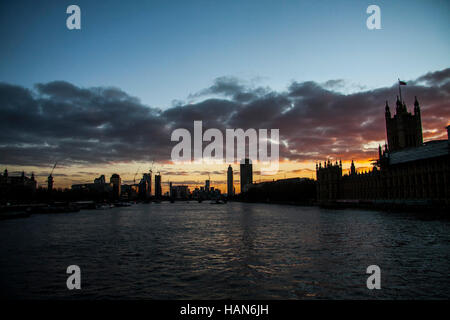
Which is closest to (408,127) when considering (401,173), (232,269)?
(401,173)

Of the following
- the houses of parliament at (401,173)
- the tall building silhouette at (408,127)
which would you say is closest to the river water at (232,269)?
the houses of parliament at (401,173)

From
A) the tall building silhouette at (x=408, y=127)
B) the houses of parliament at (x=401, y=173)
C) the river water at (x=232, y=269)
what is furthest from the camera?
the tall building silhouette at (x=408, y=127)

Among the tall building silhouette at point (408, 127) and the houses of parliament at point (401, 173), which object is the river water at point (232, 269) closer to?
the houses of parliament at point (401, 173)

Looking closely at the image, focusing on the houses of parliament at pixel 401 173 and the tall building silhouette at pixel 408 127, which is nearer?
the houses of parliament at pixel 401 173

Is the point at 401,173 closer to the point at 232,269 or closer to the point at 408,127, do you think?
the point at 408,127

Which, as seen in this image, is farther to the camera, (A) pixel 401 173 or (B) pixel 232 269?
(A) pixel 401 173

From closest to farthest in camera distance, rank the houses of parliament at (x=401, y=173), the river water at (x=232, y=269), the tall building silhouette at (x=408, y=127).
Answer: the river water at (x=232, y=269)
the houses of parliament at (x=401, y=173)
the tall building silhouette at (x=408, y=127)

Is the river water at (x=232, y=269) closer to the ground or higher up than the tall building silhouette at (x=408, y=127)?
closer to the ground

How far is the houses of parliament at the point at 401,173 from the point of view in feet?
306

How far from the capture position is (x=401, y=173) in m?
112

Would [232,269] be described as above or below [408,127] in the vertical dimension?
below

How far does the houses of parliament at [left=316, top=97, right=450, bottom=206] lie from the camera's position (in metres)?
93.3
